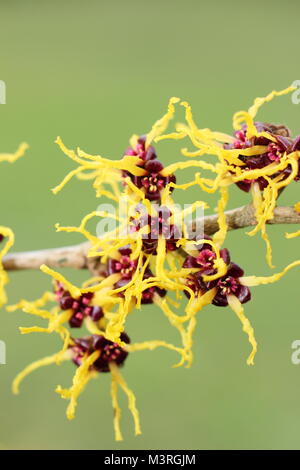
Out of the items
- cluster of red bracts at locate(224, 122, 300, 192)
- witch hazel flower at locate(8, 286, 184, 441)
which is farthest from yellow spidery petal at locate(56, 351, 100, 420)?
cluster of red bracts at locate(224, 122, 300, 192)

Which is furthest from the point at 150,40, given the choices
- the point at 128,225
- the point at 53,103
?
the point at 128,225

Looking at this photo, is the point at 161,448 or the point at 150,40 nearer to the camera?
the point at 161,448

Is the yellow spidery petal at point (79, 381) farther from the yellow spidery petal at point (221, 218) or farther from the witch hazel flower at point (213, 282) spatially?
the yellow spidery petal at point (221, 218)

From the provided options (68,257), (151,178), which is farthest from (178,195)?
(151,178)

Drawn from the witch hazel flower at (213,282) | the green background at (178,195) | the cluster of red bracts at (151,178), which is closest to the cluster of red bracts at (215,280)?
the witch hazel flower at (213,282)

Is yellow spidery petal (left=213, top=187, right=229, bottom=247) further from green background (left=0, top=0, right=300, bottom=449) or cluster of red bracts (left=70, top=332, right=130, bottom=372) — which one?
green background (left=0, top=0, right=300, bottom=449)
